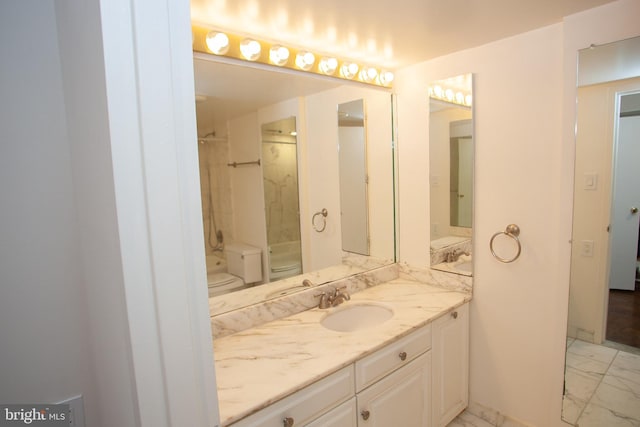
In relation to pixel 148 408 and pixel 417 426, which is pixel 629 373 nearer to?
pixel 417 426

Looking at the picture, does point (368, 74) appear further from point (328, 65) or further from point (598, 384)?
point (598, 384)

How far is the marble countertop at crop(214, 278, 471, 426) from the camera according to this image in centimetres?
112

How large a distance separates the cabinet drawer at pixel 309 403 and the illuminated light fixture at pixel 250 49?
1448 mm

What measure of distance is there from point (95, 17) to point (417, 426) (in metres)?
1.97

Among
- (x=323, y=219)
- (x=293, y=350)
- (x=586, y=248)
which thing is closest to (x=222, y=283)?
(x=293, y=350)

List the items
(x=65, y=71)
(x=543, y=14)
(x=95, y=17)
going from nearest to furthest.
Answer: (x=95, y=17), (x=65, y=71), (x=543, y=14)

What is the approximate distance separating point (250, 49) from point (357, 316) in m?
1.50

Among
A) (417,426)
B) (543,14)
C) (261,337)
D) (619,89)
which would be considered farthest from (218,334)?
(619,89)

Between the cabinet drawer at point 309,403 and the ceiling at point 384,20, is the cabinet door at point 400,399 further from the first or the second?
the ceiling at point 384,20

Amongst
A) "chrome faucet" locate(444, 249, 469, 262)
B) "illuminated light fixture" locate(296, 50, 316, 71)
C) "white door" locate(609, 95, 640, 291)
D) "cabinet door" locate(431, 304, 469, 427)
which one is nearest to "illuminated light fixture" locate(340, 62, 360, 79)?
"illuminated light fixture" locate(296, 50, 316, 71)

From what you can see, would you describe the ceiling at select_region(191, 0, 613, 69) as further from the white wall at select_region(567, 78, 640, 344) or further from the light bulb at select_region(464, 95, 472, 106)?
the white wall at select_region(567, 78, 640, 344)

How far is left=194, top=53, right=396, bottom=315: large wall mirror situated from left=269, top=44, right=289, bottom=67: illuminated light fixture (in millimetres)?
49

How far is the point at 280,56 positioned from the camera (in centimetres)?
171

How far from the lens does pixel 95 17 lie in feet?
1.89
